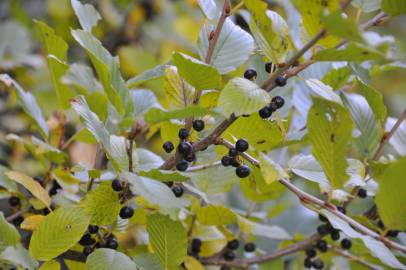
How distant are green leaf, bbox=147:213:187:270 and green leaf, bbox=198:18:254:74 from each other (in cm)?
21

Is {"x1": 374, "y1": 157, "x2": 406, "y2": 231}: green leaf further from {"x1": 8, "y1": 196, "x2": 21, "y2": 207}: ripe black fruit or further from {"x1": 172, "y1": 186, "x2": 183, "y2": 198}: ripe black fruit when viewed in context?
{"x1": 8, "y1": 196, "x2": 21, "y2": 207}: ripe black fruit

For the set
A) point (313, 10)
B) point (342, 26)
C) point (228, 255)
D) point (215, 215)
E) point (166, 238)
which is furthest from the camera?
point (228, 255)

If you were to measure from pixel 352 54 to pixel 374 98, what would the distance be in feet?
0.64

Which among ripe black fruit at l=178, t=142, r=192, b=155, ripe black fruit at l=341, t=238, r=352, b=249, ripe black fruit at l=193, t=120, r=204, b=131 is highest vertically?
ripe black fruit at l=193, t=120, r=204, b=131

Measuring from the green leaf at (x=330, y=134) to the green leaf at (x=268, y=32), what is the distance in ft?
0.24

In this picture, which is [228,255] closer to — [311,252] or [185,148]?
[311,252]

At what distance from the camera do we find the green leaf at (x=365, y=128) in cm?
88

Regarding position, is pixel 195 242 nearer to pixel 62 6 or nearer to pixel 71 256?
pixel 71 256

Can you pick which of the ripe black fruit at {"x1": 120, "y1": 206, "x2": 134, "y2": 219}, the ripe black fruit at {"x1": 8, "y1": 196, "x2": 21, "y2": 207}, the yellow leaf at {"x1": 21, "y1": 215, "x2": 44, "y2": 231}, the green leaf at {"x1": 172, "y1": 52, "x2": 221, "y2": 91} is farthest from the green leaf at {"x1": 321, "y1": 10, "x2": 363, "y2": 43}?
the ripe black fruit at {"x1": 8, "y1": 196, "x2": 21, "y2": 207}

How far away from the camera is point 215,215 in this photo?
0.88m

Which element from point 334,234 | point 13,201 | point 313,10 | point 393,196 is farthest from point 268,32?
point 13,201

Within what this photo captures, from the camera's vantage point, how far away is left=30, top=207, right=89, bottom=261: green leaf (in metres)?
0.73

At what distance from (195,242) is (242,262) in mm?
85

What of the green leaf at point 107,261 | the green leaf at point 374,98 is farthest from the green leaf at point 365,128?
the green leaf at point 107,261
